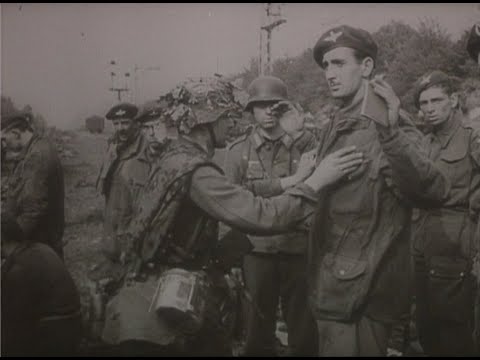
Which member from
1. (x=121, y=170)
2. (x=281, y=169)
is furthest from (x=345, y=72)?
(x=121, y=170)

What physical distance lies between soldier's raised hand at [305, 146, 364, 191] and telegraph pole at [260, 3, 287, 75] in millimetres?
933

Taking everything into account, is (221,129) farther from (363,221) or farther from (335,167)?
(363,221)

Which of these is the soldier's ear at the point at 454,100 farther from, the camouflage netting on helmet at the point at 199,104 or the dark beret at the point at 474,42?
the camouflage netting on helmet at the point at 199,104

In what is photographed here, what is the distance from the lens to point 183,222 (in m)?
2.57

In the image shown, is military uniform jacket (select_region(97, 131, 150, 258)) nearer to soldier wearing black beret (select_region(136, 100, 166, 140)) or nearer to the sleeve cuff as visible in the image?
soldier wearing black beret (select_region(136, 100, 166, 140))

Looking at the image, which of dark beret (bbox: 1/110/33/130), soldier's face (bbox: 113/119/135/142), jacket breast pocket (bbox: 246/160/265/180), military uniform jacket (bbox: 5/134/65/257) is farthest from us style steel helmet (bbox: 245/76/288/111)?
dark beret (bbox: 1/110/33/130)

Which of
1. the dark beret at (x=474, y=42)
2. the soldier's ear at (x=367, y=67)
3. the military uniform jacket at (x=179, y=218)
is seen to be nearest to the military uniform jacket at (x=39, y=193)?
the military uniform jacket at (x=179, y=218)

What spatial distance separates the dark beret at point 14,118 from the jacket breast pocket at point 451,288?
8.45 feet

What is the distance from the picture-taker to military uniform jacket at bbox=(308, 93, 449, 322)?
8.60 feet

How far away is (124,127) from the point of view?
350 centimetres

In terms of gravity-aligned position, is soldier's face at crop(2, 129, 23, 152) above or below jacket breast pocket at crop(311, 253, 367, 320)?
above

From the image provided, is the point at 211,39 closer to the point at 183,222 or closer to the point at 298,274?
the point at 183,222

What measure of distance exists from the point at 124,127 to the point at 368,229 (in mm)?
1728

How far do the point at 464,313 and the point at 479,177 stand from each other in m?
0.79
